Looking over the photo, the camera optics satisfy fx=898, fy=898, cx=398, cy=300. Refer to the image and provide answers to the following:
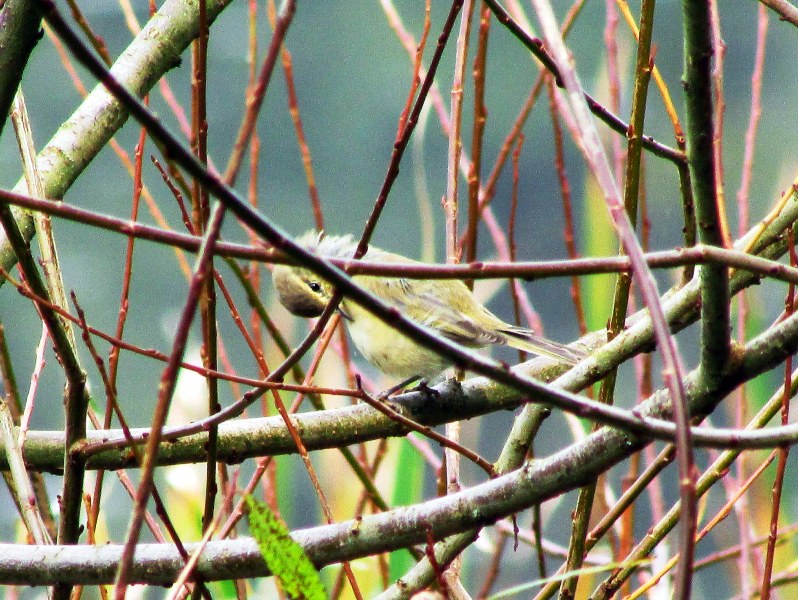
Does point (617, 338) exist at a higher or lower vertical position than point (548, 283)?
lower

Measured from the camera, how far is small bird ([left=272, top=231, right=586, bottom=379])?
8.23 feet

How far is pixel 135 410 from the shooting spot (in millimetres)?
3893

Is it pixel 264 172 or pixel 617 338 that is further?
pixel 264 172

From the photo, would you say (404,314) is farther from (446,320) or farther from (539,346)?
(539,346)

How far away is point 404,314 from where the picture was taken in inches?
112

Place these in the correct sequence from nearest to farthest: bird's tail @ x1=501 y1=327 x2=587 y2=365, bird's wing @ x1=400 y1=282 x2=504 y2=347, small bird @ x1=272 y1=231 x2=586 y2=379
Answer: bird's tail @ x1=501 y1=327 x2=587 y2=365
small bird @ x1=272 y1=231 x2=586 y2=379
bird's wing @ x1=400 y1=282 x2=504 y2=347

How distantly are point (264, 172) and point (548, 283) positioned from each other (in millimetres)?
1388

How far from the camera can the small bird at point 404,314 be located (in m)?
2.51

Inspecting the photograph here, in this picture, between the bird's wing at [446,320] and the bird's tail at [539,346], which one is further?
the bird's wing at [446,320]

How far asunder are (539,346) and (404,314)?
0.62 meters

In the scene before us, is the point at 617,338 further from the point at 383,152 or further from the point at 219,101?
the point at 219,101

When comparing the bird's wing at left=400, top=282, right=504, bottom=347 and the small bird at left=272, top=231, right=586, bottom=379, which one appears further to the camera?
the bird's wing at left=400, top=282, right=504, bottom=347

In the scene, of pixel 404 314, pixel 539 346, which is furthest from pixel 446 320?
pixel 539 346

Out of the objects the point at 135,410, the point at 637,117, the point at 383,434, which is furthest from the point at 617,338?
the point at 135,410
